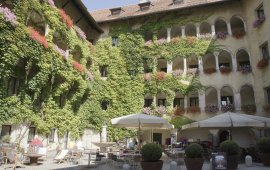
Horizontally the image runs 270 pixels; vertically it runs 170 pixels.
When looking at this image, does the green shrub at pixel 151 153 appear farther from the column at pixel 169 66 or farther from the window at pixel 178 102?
the column at pixel 169 66

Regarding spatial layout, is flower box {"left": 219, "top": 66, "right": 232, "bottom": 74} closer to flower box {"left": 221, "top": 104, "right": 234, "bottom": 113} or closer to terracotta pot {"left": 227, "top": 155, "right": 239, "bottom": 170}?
flower box {"left": 221, "top": 104, "right": 234, "bottom": 113}

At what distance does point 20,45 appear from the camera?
15070 millimetres

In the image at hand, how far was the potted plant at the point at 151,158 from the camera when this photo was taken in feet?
36.0

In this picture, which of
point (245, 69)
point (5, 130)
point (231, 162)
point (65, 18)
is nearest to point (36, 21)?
point (65, 18)

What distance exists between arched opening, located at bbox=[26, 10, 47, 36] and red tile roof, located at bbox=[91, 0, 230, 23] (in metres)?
9.60

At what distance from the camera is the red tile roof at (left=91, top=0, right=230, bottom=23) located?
2619cm

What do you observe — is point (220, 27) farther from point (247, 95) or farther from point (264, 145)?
point (264, 145)

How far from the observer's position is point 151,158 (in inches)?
437

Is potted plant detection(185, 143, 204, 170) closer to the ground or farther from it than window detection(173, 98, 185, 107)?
closer to the ground

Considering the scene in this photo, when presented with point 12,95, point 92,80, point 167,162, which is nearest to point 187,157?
point 167,162

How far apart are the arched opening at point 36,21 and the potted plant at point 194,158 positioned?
12.8 meters

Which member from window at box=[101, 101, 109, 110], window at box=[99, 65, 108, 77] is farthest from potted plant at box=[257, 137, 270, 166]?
window at box=[99, 65, 108, 77]

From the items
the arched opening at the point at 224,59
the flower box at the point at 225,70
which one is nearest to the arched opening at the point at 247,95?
the flower box at the point at 225,70

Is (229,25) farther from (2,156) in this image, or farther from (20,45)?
(2,156)
